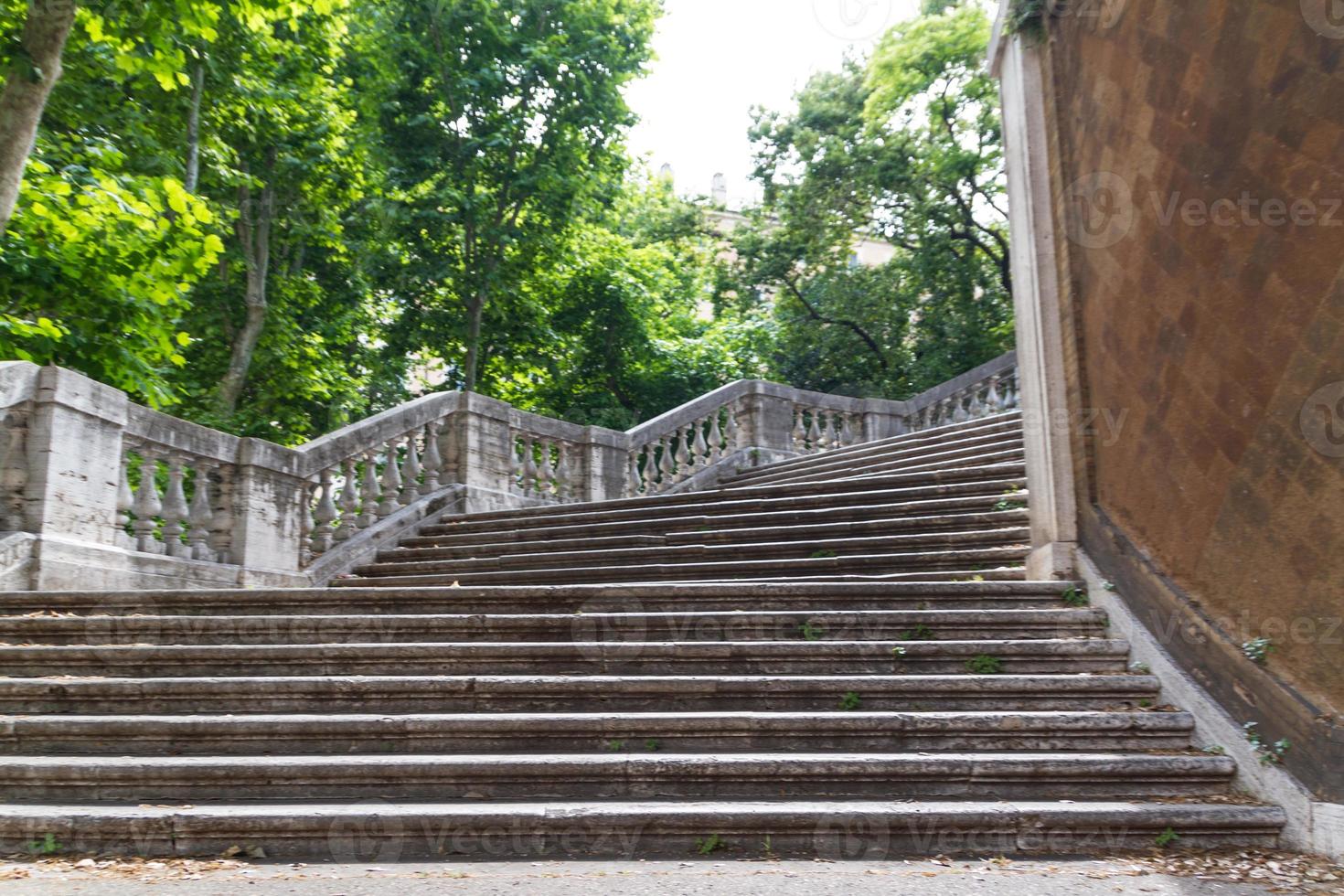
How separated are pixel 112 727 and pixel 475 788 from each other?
1.98 m

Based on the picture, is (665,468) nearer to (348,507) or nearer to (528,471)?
(528,471)

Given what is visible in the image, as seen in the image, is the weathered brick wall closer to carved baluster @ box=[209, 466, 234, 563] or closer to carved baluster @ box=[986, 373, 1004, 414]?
carved baluster @ box=[209, 466, 234, 563]

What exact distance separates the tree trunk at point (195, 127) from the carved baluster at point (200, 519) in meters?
6.24

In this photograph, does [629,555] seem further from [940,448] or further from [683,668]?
[940,448]

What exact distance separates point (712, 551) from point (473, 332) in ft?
33.1

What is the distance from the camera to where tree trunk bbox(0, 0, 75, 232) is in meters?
6.75

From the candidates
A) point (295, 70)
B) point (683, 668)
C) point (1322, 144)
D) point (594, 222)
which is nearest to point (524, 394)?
point (594, 222)

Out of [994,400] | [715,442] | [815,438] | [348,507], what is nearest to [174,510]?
[348,507]

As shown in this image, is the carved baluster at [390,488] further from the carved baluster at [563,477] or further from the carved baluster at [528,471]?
the carved baluster at [563,477]

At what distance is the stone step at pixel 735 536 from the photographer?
839cm

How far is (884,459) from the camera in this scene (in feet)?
39.9

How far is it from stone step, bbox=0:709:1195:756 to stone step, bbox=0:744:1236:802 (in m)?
0.29

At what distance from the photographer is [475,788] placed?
471 centimetres

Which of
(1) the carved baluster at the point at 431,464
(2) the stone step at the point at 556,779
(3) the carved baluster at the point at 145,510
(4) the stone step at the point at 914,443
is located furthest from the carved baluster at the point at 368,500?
(2) the stone step at the point at 556,779
